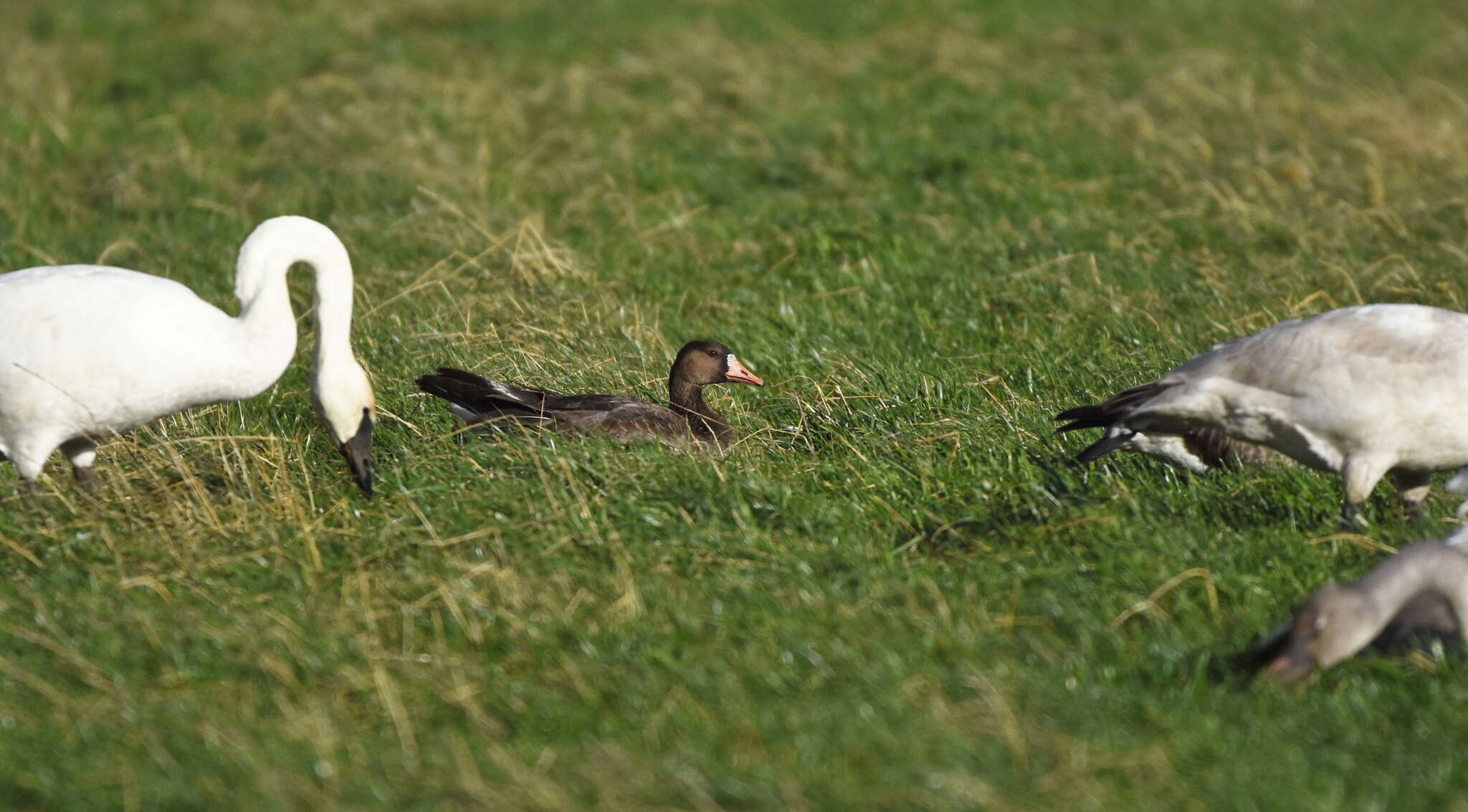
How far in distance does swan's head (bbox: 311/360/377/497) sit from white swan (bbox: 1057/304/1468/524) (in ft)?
8.27

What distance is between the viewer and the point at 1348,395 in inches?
203

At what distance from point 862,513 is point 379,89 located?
8017mm

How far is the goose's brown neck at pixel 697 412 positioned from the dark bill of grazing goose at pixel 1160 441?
1.39m

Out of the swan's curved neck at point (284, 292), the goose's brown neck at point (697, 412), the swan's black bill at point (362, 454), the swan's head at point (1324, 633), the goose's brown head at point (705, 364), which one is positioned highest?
the swan's curved neck at point (284, 292)

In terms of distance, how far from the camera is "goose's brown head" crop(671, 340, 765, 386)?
262 inches

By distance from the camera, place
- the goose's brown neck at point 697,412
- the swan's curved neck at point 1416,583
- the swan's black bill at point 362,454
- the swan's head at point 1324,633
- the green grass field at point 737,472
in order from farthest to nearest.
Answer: the goose's brown neck at point 697,412 → the swan's black bill at point 362,454 → the swan's curved neck at point 1416,583 → the swan's head at point 1324,633 → the green grass field at point 737,472

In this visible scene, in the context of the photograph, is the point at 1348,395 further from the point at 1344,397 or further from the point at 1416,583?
the point at 1416,583

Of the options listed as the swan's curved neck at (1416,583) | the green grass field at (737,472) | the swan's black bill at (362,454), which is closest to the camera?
the green grass field at (737,472)

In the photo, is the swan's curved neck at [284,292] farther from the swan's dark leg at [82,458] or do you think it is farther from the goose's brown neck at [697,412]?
the goose's brown neck at [697,412]

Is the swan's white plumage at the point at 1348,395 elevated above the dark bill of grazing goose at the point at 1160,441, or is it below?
above

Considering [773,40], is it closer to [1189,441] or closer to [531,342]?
[531,342]

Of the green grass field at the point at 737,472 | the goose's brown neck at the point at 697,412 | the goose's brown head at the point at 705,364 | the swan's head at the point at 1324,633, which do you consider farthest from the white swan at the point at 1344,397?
the goose's brown head at the point at 705,364

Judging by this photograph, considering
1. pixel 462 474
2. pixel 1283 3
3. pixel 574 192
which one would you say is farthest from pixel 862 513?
pixel 1283 3

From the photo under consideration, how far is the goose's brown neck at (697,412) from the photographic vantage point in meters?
6.28
